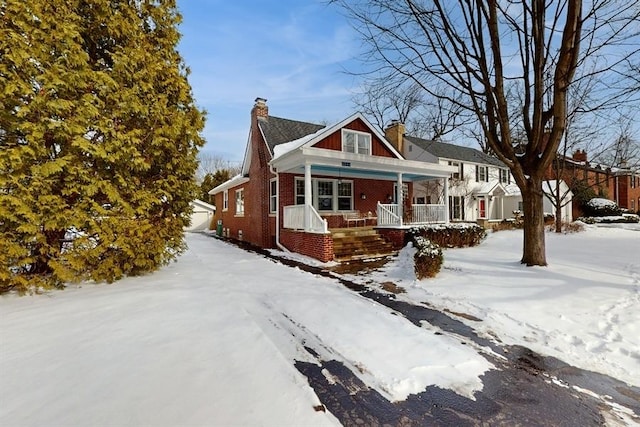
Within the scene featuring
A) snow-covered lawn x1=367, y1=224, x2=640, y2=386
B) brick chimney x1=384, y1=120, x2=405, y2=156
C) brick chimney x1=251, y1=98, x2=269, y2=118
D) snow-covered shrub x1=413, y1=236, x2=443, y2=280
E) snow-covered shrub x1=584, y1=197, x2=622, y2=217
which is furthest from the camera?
snow-covered shrub x1=584, y1=197, x2=622, y2=217

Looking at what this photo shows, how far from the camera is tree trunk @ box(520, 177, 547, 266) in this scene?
297 inches

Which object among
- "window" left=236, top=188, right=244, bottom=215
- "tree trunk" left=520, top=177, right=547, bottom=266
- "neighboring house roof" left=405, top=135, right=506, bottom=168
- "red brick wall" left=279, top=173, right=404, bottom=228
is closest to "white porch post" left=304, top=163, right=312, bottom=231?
"red brick wall" left=279, top=173, right=404, bottom=228

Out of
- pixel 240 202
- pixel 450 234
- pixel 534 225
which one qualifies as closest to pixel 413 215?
pixel 450 234

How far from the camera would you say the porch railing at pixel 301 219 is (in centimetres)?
989

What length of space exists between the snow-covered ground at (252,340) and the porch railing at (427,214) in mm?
6071

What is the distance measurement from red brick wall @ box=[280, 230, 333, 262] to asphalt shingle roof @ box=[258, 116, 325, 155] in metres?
4.04

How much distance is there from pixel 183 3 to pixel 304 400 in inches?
325

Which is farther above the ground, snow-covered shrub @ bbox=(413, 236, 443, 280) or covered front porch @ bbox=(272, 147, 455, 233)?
covered front porch @ bbox=(272, 147, 455, 233)

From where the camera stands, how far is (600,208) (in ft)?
85.3

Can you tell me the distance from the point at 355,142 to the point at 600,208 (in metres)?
25.7

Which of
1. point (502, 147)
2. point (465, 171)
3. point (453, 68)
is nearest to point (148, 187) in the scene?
point (453, 68)

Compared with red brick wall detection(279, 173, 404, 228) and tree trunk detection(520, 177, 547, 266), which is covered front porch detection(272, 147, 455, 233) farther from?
tree trunk detection(520, 177, 547, 266)

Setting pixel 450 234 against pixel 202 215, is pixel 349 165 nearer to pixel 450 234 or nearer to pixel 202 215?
pixel 450 234

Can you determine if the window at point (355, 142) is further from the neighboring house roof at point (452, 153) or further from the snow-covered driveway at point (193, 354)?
the neighboring house roof at point (452, 153)
